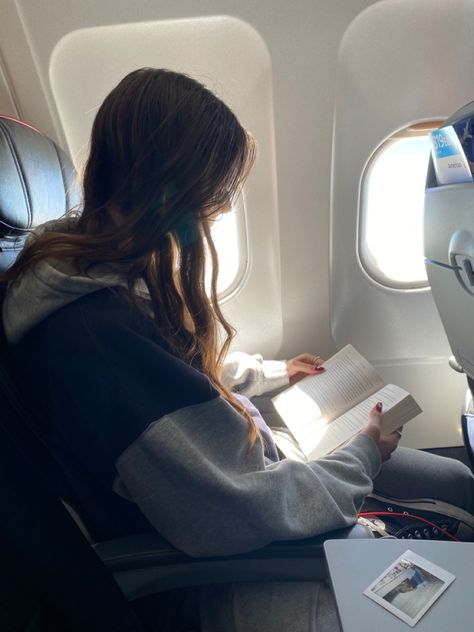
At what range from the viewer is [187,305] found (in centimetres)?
94

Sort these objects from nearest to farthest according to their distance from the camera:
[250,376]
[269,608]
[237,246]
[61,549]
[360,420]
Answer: [61,549], [269,608], [360,420], [250,376], [237,246]

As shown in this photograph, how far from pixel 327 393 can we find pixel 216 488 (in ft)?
2.46

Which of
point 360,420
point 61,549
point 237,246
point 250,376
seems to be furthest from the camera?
point 237,246

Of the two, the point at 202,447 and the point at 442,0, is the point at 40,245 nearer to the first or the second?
the point at 202,447

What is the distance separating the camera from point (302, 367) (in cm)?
162

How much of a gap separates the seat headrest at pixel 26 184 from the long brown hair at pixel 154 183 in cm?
11

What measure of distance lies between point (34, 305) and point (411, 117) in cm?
133

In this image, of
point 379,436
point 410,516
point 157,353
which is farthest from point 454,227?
point 410,516

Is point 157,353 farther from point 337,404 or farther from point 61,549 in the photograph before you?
point 337,404

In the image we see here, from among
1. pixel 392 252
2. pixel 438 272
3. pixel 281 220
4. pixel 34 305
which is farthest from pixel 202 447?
pixel 392 252

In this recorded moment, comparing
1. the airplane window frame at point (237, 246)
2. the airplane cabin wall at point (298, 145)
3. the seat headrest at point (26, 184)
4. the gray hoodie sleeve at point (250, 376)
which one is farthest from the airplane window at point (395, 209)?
the seat headrest at point (26, 184)

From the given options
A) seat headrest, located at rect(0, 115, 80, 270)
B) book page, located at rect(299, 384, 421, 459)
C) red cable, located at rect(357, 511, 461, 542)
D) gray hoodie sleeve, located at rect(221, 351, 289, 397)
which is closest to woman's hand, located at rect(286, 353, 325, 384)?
gray hoodie sleeve, located at rect(221, 351, 289, 397)

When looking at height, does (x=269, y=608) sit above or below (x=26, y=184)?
below

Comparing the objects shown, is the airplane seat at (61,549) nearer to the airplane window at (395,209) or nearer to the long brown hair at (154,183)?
the long brown hair at (154,183)
